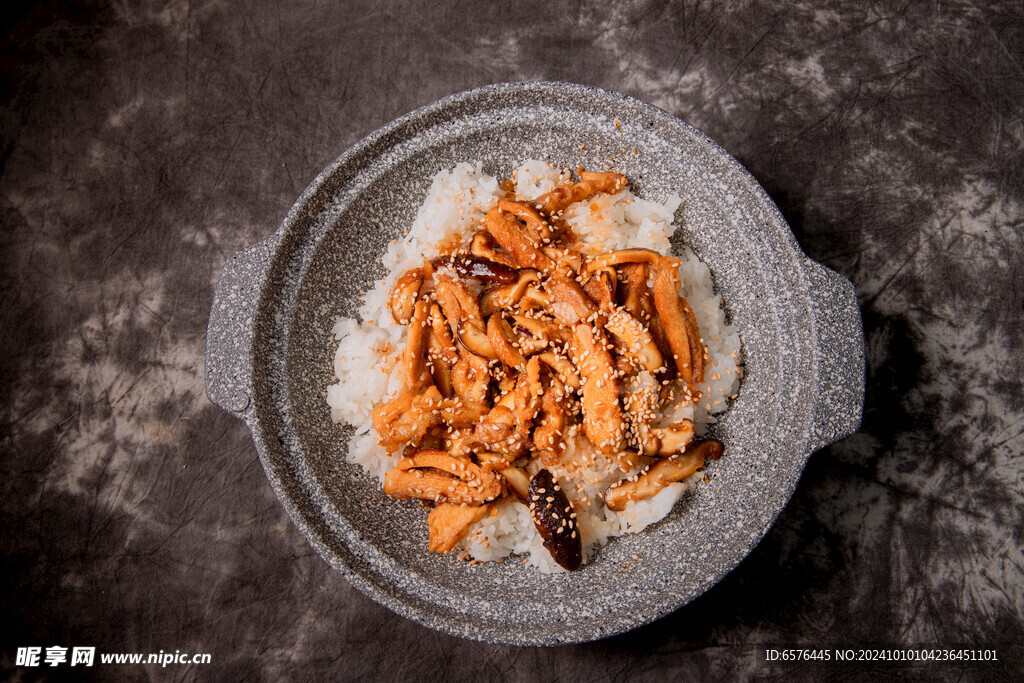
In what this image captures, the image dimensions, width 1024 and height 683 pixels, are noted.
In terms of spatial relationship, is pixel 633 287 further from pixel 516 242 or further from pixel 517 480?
pixel 517 480

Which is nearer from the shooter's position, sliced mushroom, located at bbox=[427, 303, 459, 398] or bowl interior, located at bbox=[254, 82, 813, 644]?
bowl interior, located at bbox=[254, 82, 813, 644]

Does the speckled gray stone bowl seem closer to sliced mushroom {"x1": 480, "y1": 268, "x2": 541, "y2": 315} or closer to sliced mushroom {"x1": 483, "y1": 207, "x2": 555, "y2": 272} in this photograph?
sliced mushroom {"x1": 483, "y1": 207, "x2": 555, "y2": 272}

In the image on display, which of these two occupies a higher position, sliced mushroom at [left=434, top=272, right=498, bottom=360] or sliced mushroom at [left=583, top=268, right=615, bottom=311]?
sliced mushroom at [left=583, top=268, right=615, bottom=311]

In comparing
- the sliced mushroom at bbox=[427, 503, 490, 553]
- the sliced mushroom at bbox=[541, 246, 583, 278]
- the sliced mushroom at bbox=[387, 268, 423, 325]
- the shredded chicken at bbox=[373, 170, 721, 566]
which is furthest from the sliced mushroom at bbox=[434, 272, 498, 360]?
the sliced mushroom at bbox=[427, 503, 490, 553]

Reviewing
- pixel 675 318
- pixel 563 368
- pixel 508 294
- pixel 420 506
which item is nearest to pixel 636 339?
pixel 675 318

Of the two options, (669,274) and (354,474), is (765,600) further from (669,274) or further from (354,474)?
(354,474)
